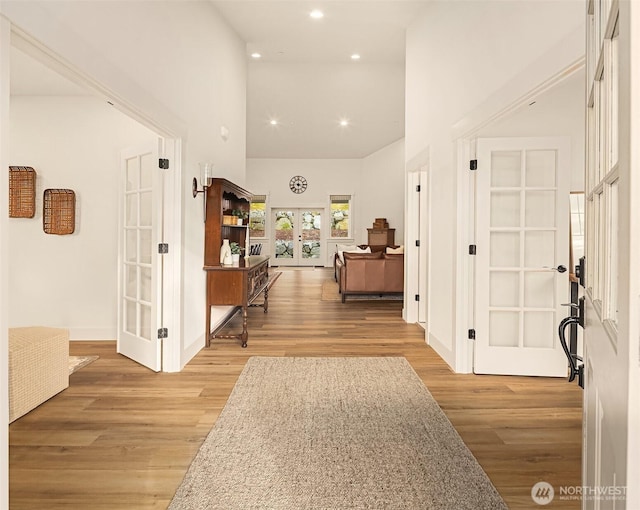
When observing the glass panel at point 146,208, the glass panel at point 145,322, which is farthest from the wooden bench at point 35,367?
the glass panel at point 146,208

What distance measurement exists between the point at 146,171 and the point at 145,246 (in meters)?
0.65

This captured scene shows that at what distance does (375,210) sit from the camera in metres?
13.1

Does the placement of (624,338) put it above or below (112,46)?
below

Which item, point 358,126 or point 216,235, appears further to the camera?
point 358,126

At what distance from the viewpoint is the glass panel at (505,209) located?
11.7 feet

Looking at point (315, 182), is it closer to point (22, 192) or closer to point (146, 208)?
point (22, 192)

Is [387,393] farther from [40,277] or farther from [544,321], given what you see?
[40,277]

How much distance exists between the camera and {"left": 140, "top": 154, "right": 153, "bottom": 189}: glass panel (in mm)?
3740

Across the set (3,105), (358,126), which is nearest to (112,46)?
(3,105)

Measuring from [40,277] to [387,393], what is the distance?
3780mm

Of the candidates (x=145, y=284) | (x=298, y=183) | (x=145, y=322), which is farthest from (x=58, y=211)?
(x=298, y=183)

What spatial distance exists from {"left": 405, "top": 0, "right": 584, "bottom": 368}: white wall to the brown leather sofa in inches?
90.1

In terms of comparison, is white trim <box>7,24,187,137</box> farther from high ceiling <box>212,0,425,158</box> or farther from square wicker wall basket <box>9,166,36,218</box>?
high ceiling <box>212,0,425,158</box>

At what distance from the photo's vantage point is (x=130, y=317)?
3.98m
